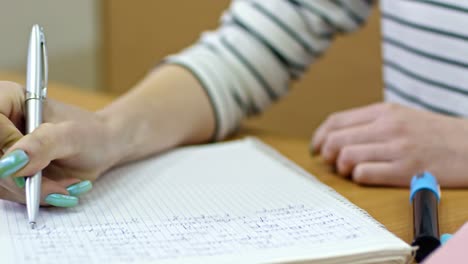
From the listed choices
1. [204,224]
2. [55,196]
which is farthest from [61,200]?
[204,224]

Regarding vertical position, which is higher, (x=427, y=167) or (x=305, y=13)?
(x=305, y=13)

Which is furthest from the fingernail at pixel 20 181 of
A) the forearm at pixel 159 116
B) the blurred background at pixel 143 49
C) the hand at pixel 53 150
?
the blurred background at pixel 143 49

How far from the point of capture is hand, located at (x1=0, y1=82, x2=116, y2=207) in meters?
0.46

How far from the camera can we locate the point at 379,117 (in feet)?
2.09

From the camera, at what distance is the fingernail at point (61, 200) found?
1.57ft

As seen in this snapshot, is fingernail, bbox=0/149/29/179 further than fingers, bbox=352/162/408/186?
No

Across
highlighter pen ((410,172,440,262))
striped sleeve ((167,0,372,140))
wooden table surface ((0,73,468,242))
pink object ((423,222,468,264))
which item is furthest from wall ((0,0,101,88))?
pink object ((423,222,468,264))

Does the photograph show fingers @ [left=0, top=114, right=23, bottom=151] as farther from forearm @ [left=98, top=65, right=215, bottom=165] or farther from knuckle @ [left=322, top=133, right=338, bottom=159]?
knuckle @ [left=322, top=133, right=338, bottom=159]

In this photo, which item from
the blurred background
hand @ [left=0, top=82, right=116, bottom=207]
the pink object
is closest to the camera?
the pink object

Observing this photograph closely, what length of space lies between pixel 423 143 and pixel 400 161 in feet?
0.08

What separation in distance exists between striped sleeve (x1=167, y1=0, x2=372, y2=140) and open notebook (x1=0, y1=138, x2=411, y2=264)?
0.20 meters

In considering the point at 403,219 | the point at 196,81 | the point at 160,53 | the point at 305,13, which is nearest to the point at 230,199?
the point at 403,219

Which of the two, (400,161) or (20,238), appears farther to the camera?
(400,161)

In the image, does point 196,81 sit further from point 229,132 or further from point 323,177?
point 323,177
